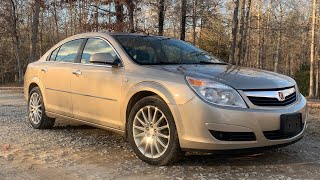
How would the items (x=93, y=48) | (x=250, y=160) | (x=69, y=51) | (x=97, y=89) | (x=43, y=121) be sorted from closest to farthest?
(x=250, y=160)
(x=97, y=89)
(x=93, y=48)
(x=69, y=51)
(x=43, y=121)

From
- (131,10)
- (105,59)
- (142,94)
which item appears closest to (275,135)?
(142,94)

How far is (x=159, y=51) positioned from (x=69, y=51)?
160cm

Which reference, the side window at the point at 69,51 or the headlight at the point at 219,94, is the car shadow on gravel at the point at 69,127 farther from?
the headlight at the point at 219,94

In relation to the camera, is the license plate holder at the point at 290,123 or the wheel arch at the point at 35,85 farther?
the wheel arch at the point at 35,85

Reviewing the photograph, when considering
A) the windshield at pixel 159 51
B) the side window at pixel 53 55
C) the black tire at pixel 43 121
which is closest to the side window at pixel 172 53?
the windshield at pixel 159 51

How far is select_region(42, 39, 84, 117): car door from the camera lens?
595cm

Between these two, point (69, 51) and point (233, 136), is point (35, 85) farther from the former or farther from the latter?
point (233, 136)

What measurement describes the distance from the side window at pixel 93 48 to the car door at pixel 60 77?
0.19 metres

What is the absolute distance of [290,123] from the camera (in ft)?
14.3

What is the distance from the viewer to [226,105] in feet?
13.4

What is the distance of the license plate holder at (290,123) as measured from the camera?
4.27 meters

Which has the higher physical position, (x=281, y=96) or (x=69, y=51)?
(x=69, y=51)

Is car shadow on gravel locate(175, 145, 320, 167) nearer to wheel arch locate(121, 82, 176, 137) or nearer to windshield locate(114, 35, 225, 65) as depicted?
wheel arch locate(121, 82, 176, 137)

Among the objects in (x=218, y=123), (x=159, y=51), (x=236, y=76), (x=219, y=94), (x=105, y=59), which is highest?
(x=159, y=51)
